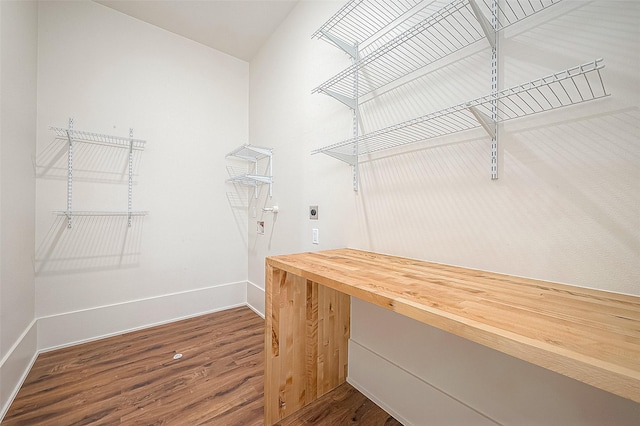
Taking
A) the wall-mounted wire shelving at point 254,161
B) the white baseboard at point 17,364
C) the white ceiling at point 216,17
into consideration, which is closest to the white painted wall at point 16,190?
the white baseboard at point 17,364

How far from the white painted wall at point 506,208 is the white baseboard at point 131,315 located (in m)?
1.66

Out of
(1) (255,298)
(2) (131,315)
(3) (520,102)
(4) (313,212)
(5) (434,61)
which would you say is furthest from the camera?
(1) (255,298)

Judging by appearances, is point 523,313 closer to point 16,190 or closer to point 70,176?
point 16,190

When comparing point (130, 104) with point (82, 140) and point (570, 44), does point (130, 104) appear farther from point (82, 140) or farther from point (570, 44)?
point (570, 44)

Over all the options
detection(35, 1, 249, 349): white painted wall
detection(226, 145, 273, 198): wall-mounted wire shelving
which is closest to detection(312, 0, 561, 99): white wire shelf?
detection(226, 145, 273, 198): wall-mounted wire shelving

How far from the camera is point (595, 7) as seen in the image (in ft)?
2.48

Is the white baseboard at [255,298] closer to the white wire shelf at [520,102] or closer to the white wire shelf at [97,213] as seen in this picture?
the white wire shelf at [97,213]

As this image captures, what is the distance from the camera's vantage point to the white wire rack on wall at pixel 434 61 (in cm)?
80

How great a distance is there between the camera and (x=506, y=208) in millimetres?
934

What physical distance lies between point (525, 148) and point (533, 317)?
626mm

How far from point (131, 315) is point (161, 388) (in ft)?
3.34

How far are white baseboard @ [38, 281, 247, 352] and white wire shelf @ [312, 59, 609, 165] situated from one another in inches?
90.9

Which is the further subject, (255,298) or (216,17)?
(255,298)

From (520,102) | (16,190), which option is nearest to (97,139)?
(16,190)
